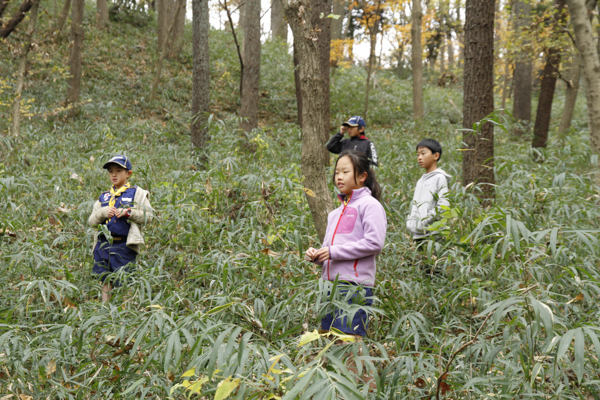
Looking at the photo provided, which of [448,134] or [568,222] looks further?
[448,134]

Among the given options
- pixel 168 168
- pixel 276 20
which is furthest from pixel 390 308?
pixel 276 20

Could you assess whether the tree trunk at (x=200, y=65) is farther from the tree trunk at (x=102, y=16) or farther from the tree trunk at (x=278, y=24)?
the tree trunk at (x=278, y=24)

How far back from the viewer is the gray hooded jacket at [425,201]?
3740 millimetres

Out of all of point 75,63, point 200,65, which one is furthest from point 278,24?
point 200,65

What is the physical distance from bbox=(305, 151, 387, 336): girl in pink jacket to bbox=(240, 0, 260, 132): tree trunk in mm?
6820

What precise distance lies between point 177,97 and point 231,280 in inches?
473

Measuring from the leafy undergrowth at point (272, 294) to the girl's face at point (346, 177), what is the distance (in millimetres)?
482

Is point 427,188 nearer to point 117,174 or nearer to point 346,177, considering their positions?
point 346,177

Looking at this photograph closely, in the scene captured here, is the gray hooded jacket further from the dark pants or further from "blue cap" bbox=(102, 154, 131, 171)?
"blue cap" bbox=(102, 154, 131, 171)

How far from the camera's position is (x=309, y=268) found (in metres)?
3.36

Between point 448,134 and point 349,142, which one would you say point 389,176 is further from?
point 448,134

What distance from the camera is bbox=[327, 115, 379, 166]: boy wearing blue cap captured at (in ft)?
17.4

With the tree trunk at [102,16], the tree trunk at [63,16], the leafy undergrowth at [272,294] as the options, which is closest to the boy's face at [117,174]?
the leafy undergrowth at [272,294]

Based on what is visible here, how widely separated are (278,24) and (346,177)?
21.5 m
